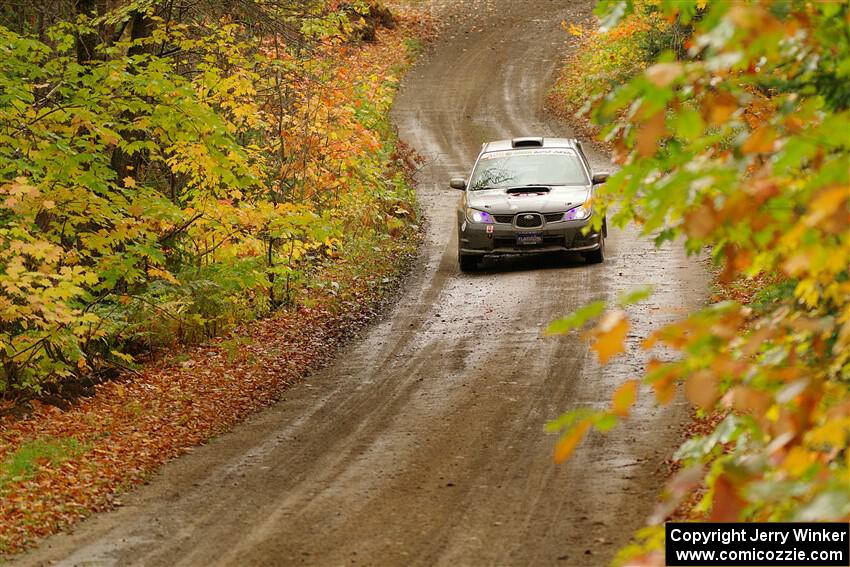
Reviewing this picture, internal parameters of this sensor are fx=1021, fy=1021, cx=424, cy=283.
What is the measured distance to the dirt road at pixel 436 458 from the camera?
7152 millimetres

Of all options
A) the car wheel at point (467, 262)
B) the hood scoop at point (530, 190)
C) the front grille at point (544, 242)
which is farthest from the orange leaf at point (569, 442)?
the car wheel at point (467, 262)

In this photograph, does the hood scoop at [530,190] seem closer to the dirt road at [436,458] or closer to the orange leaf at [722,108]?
the dirt road at [436,458]

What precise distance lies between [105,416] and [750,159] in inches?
342

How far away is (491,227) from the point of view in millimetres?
16406

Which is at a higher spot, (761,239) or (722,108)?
(722,108)

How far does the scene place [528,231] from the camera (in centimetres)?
1623

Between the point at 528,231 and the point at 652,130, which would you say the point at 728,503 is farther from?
the point at 528,231

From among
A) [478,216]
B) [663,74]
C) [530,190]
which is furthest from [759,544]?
[530,190]

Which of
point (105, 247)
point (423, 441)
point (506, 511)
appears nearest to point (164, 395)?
point (105, 247)

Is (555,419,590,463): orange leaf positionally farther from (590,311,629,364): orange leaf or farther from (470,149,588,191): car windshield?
(470,149,588,191): car windshield

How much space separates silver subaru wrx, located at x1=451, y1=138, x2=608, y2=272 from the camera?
53.1ft

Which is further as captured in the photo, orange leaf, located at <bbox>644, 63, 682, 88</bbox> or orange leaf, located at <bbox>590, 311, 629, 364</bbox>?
orange leaf, located at <bbox>590, 311, 629, 364</bbox>

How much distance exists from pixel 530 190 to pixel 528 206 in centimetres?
48

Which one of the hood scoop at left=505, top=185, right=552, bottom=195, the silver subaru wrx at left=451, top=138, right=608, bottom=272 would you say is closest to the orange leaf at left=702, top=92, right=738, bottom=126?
the silver subaru wrx at left=451, top=138, right=608, bottom=272
